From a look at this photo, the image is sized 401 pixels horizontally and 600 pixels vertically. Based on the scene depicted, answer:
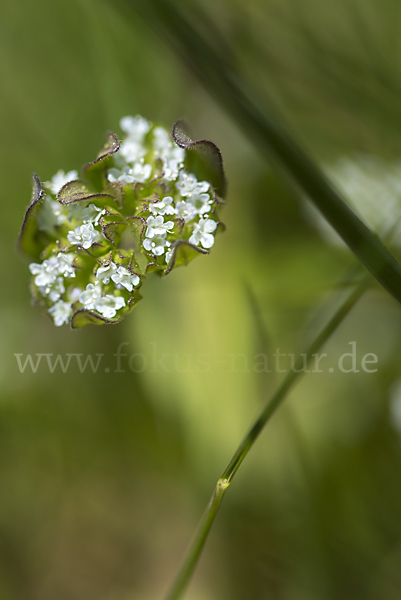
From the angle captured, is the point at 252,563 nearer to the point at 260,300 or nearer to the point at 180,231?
the point at 260,300

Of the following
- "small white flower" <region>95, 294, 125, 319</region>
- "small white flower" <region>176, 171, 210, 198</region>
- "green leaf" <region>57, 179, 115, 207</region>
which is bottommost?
"small white flower" <region>95, 294, 125, 319</region>

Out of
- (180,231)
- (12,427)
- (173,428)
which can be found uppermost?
(180,231)

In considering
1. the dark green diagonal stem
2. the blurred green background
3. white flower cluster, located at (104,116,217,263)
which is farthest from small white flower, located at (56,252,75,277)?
the blurred green background

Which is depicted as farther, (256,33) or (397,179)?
(256,33)

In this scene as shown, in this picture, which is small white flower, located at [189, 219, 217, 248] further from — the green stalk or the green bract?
the green stalk

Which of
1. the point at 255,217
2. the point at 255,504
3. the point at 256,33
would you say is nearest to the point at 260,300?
the point at 255,217

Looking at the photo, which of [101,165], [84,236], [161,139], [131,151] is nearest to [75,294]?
[84,236]
